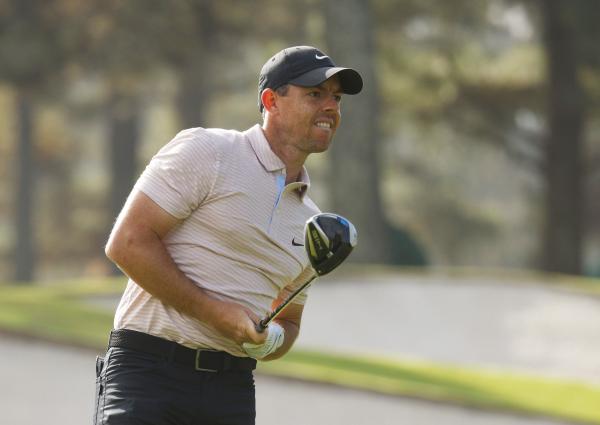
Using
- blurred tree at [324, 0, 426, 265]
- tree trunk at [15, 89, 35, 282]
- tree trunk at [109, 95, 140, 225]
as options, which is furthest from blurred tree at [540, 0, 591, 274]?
tree trunk at [15, 89, 35, 282]

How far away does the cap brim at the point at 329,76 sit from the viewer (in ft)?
12.8

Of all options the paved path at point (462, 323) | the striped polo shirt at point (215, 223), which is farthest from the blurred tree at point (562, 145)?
the striped polo shirt at point (215, 223)

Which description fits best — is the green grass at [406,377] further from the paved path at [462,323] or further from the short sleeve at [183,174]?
the short sleeve at [183,174]

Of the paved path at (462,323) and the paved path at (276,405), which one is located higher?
the paved path at (462,323)

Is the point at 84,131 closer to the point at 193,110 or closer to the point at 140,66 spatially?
the point at 193,110

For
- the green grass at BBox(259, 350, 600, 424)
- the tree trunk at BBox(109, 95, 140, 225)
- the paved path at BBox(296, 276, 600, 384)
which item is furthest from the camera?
the tree trunk at BBox(109, 95, 140, 225)

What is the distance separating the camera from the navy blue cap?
12.8ft

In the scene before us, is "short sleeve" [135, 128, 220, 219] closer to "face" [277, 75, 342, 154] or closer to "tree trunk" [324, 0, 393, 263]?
"face" [277, 75, 342, 154]

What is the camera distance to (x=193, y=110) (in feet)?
102

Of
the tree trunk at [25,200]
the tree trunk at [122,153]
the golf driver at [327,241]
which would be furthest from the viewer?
the tree trunk at [25,200]

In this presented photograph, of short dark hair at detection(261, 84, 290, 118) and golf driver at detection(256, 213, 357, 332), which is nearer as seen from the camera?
golf driver at detection(256, 213, 357, 332)

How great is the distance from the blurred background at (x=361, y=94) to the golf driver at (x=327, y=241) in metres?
17.1

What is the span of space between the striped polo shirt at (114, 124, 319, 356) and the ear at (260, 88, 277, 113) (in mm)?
114

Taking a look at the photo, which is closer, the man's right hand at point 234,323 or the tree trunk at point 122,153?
the man's right hand at point 234,323
